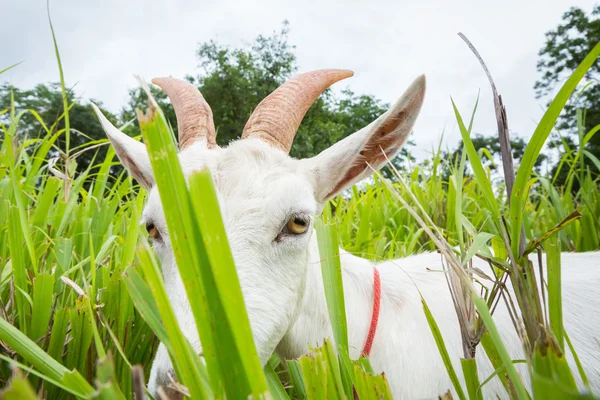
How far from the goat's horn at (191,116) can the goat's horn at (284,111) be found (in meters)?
0.20

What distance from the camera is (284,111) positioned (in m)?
2.09

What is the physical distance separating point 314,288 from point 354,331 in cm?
28

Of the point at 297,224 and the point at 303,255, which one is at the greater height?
the point at 297,224

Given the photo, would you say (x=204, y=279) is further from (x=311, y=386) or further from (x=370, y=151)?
(x=370, y=151)

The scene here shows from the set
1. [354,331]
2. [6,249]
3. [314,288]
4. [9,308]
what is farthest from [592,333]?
[6,249]

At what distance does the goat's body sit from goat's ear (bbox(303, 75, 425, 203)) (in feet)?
1.23

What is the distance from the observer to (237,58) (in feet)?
86.3

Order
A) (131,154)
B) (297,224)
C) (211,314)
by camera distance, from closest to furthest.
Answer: (211,314) → (297,224) → (131,154)

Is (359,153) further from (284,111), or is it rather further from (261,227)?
(261,227)

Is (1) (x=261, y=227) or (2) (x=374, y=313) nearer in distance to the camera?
(1) (x=261, y=227)

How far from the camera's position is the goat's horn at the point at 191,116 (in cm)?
202

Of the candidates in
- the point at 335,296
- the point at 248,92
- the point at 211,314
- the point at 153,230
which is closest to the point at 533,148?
the point at 335,296

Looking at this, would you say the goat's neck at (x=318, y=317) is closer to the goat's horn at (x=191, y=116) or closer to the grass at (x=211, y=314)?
the grass at (x=211, y=314)

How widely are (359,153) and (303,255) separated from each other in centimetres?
59
